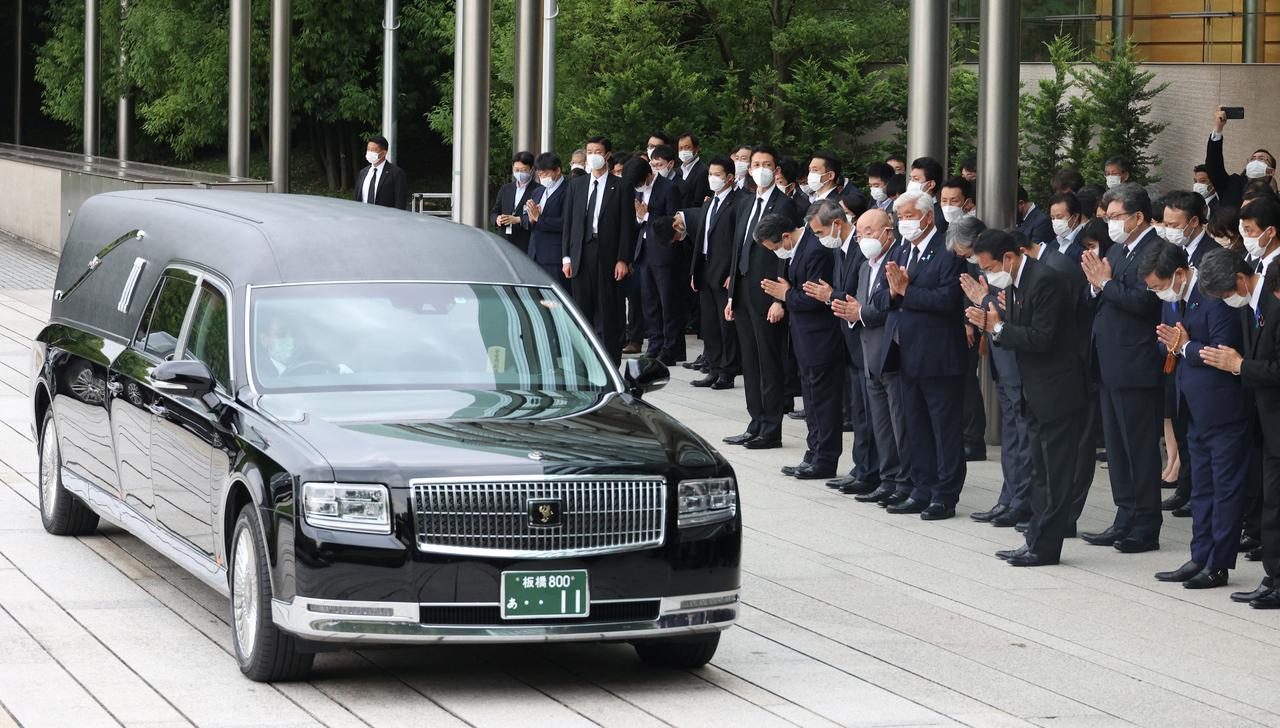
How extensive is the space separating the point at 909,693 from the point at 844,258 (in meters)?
5.65

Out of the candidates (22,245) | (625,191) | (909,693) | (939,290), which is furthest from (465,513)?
(22,245)

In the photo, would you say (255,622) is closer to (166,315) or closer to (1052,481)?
(166,315)

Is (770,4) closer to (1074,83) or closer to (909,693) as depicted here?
(1074,83)

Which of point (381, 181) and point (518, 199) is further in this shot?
point (381, 181)

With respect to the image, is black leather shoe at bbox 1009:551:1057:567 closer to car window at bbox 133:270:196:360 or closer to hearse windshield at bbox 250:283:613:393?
hearse windshield at bbox 250:283:613:393

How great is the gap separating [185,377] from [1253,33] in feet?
96.9

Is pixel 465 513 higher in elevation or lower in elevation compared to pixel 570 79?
lower

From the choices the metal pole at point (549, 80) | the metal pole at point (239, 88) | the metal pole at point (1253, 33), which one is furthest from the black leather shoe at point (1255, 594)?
the metal pole at point (1253, 33)

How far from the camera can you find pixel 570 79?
4425 cm

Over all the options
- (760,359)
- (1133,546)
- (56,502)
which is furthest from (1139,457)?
(56,502)

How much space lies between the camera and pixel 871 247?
41.4 feet

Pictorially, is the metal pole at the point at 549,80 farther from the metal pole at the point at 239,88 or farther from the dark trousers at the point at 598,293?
the dark trousers at the point at 598,293

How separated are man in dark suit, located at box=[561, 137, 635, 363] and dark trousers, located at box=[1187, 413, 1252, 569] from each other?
9.06 meters

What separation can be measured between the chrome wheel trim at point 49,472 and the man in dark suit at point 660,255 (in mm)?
8999
